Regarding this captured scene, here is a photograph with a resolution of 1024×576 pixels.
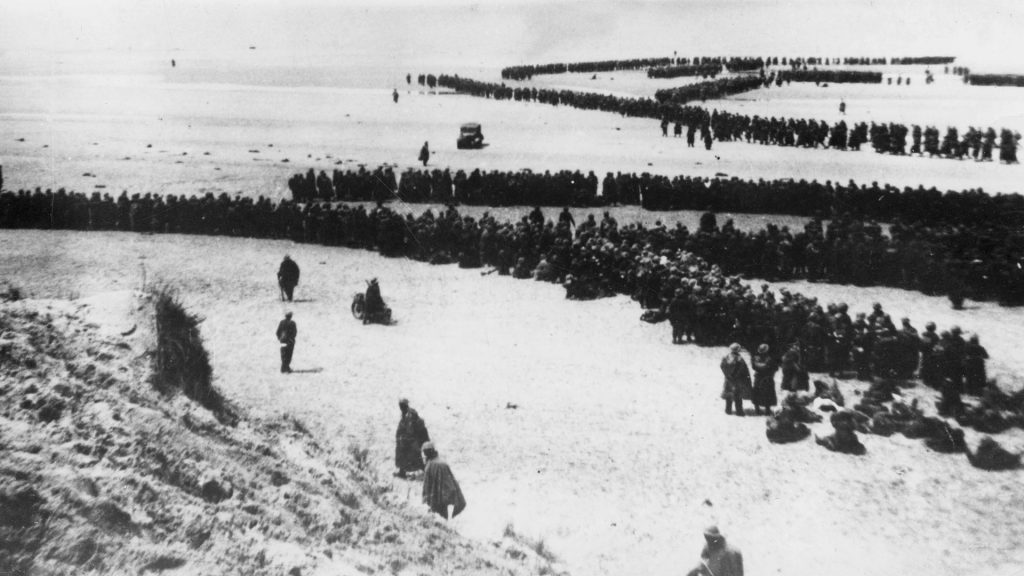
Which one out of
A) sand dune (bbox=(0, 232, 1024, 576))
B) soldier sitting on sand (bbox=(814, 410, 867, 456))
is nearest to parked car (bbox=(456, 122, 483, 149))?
sand dune (bbox=(0, 232, 1024, 576))

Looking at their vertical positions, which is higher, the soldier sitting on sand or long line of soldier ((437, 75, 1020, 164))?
long line of soldier ((437, 75, 1020, 164))

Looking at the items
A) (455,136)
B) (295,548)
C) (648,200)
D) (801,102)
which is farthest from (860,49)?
(295,548)

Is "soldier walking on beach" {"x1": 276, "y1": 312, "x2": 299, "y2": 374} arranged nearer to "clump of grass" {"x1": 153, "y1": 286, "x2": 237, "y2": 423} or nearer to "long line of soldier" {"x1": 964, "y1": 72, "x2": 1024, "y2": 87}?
"clump of grass" {"x1": 153, "y1": 286, "x2": 237, "y2": 423}

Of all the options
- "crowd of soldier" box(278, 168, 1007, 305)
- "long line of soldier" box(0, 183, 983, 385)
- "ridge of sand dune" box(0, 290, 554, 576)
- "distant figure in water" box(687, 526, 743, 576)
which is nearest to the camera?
"ridge of sand dune" box(0, 290, 554, 576)

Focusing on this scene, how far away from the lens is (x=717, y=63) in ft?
279

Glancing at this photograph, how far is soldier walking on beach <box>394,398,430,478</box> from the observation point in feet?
37.3

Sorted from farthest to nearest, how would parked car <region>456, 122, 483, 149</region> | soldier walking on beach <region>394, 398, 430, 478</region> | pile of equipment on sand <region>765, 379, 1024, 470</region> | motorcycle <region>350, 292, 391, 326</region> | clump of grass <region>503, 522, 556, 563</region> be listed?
1. parked car <region>456, 122, 483, 149</region>
2. motorcycle <region>350, 292, 391, 326</region>
3. pile of equipment on sand <region>765, 379, 1024, 470</region>
4. soldier walking on beach <region>394, 398, 430, 478</region>
5. clump of grass <region>503, 522, 556, 563</region>

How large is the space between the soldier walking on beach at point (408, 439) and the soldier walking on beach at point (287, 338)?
14.9ft

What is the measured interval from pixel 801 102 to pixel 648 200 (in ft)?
117

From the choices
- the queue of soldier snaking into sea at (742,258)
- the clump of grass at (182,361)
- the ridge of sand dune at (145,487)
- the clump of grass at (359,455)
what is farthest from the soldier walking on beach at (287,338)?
the ridge of sand dune at (145,487)

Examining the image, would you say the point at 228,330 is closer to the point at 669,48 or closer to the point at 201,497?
the point at 201,497

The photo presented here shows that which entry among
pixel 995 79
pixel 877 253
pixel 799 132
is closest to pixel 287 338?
pixel 877 253

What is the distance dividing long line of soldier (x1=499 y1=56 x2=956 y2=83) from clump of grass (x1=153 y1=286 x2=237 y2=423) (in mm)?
70322

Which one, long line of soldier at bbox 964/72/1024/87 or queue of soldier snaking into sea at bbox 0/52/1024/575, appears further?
long line of soldier at bbox 964/72/1024/87
